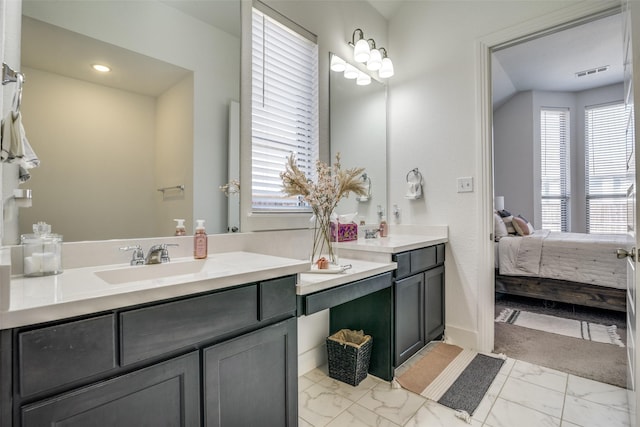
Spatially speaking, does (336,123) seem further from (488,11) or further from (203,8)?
(488,11)

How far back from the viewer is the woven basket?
72.9 inches

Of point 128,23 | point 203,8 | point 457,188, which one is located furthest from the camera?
point 457,188

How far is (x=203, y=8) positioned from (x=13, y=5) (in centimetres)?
73

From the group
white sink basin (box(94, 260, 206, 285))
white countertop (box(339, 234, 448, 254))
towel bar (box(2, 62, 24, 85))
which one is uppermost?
towel bar (box(2, 62, 24, 85))

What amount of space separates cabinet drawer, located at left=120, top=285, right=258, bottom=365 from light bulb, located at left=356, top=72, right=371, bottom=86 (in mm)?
1988

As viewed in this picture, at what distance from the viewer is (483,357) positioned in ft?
7.26

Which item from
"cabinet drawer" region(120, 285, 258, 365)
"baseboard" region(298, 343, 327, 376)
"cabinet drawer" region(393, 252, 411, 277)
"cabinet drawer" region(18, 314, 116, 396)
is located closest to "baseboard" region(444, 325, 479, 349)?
"cabinet drawer" region(393, 252, 411, 277)

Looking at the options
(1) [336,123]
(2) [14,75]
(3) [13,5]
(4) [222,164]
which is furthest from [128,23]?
(1) [336,123]

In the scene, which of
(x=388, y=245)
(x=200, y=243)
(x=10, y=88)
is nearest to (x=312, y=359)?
(x=388, y=245)

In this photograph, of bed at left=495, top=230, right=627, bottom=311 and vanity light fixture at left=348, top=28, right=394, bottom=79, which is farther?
bed at left=495, top=230, right=627, bottom=311

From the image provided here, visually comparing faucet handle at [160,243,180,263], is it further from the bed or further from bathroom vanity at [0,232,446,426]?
the bed

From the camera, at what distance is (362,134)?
2.54 metres

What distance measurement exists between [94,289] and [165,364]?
277 mm

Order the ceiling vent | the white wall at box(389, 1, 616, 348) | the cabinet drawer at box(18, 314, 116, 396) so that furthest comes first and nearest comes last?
1. the ceiling vent
2. the white wall at box(389, 1, 616, 348)
3. the cabinet drawer at box(18, 314, 116, 396)
